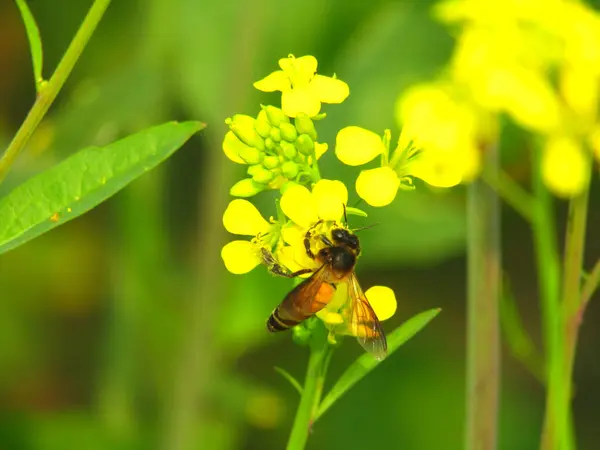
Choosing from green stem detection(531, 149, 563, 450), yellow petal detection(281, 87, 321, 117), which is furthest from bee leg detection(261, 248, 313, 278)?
green stem detection(531, 149, 563, 450)

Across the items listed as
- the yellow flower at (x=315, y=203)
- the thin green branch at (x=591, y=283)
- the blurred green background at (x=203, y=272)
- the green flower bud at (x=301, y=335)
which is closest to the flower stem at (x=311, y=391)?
the green flower bud at (x=301, y=335)

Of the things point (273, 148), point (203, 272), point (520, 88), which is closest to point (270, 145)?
point (273, 148)

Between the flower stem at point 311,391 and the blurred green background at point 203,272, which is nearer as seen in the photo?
the flower stem at point 311,391

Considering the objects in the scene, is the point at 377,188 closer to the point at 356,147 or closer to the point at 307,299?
the point at 356,147

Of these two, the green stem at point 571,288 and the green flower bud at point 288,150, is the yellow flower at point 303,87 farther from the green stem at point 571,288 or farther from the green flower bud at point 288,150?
the green stem at point 571,288

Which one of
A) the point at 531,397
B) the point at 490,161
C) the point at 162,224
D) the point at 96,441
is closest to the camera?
the point at 490,161

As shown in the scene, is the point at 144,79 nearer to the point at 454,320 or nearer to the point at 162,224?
the point at 162,224

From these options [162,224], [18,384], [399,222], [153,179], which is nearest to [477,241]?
[399,222]
